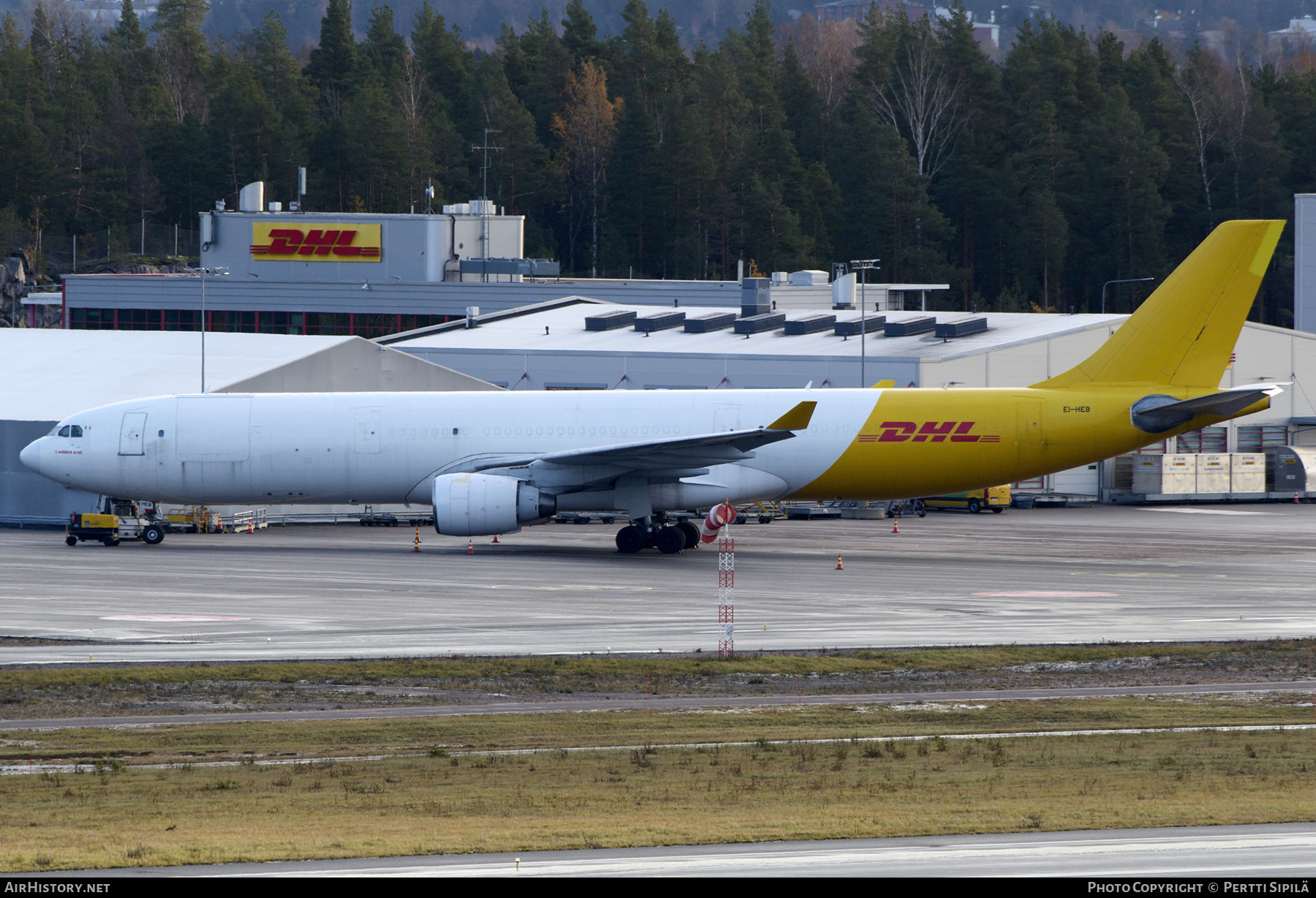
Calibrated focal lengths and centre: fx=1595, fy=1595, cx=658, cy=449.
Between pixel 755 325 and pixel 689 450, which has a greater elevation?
pixel 755 325

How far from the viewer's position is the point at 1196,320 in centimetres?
3788

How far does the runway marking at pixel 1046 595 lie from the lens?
101 feet

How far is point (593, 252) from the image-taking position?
11956 centimetres

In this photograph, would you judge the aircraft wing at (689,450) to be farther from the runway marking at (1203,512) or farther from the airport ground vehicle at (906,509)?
the runway marking at (1203,512)

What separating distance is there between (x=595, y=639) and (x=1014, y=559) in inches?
622

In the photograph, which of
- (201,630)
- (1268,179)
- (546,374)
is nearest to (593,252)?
(1268,179)

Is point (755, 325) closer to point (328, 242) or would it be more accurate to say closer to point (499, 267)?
point (499, 267)

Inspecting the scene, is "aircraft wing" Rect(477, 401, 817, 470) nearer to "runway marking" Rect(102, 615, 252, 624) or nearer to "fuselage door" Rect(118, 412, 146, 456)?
"fuselage door" Rect(118, 412, 146, 456)

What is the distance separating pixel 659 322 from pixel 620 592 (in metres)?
36.0

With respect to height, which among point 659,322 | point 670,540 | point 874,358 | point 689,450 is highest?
point 659,322

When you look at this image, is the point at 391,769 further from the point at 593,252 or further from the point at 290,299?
the point at 593,252

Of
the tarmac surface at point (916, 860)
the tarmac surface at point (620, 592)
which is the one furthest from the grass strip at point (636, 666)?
the tarmac surface at point (916, 860)

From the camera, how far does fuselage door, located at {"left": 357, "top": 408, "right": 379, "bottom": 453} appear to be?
39.1 meters

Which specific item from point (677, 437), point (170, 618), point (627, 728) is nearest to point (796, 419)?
point (677, 437)
